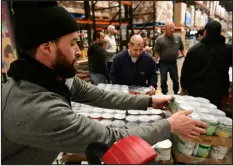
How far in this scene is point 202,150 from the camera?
1.35 m

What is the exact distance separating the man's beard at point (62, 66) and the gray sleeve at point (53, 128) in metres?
0.21

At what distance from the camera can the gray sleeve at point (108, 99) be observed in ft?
5.11

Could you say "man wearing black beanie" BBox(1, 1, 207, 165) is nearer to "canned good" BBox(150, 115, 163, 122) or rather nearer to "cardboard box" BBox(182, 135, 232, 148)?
"cardboard box" BBox(182, 135, 232, 148)

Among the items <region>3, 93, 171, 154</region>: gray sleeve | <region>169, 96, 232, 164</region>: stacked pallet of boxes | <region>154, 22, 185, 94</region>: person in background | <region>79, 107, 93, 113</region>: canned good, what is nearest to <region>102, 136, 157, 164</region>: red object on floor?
<region>3, 93, 171, 154</region>: gray sleeve

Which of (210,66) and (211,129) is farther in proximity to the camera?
(210,66)

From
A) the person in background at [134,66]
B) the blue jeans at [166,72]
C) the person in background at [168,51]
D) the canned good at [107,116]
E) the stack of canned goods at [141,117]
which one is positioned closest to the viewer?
the stack of canned goods at [141,117]

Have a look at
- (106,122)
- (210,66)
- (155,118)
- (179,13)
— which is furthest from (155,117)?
(179,13)

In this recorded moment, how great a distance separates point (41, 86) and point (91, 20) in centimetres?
441

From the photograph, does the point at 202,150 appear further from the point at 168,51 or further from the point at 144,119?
the point at 168,51

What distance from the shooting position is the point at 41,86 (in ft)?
3.21

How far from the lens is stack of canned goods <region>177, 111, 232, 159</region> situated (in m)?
1.28

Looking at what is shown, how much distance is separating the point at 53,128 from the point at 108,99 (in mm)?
760

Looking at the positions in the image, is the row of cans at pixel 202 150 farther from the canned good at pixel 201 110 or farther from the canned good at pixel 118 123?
the canned good at pixel 118 123

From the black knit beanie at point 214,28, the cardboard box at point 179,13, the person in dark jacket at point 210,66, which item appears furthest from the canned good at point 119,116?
the cardboard box at point 179,13
